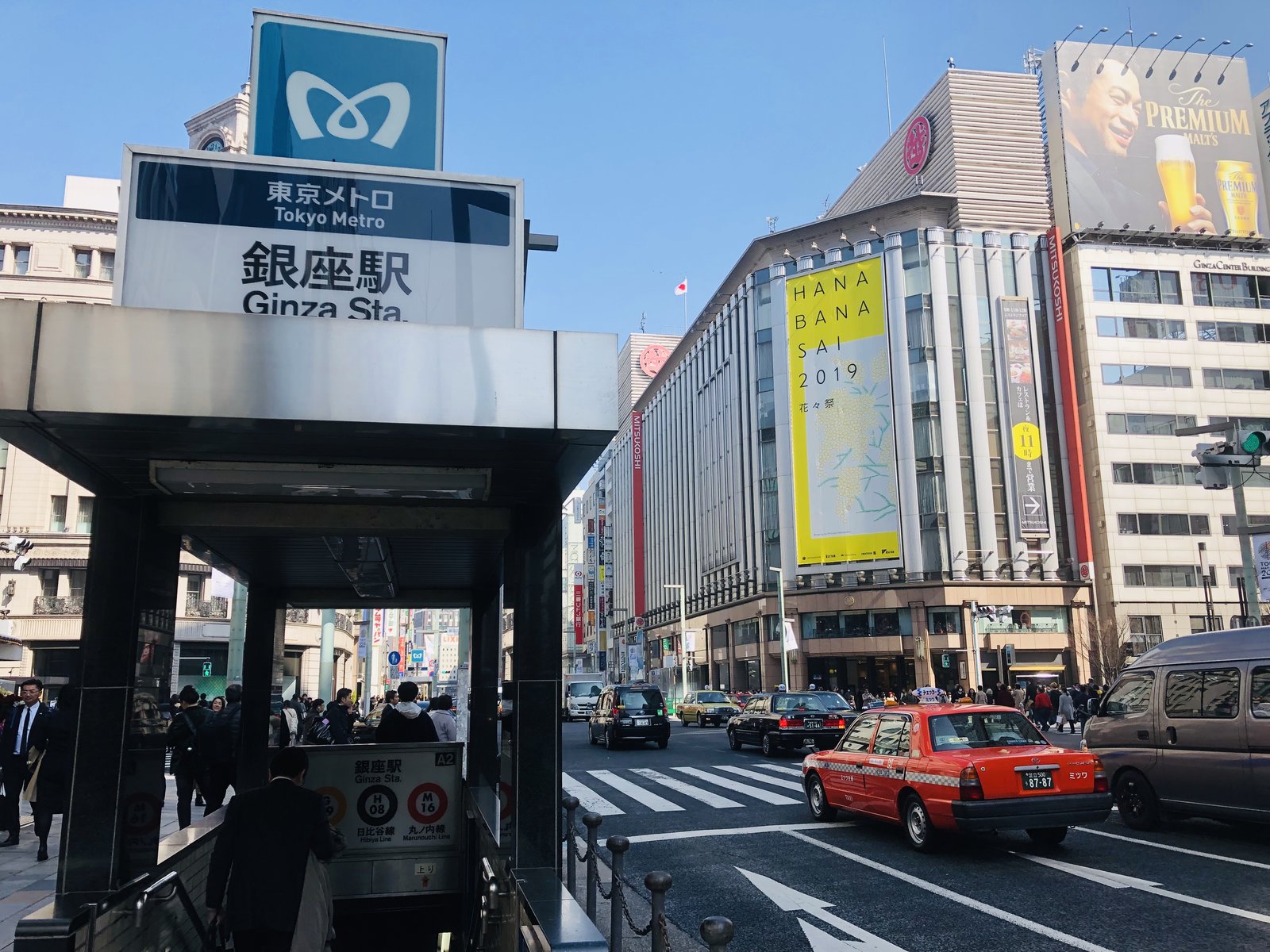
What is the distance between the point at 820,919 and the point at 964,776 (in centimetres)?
271

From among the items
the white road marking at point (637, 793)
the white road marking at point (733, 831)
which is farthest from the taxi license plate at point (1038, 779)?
the white road marking at point (637, 793)

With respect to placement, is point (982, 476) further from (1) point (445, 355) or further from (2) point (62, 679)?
(1) point (445, 355)

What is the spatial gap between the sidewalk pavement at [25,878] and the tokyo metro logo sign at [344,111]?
507 centimetres

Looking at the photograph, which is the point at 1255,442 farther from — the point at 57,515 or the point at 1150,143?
the point at 1150,143

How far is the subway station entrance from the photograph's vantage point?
14.6 feet

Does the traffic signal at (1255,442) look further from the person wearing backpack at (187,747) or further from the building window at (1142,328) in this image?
the building window at (1142,328)

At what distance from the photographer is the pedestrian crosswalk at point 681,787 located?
607 inches

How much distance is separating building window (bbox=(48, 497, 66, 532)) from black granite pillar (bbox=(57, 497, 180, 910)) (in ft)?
154

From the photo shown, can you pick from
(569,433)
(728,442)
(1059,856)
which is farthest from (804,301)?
(569,433)

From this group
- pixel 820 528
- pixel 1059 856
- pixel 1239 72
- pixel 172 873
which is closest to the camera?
pixel 172 873

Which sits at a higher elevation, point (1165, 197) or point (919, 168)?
point (919, 168)

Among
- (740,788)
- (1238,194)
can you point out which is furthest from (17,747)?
(1238,194)

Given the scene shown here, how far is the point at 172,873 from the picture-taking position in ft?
18.8

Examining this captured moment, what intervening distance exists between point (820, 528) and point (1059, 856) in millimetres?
50190
